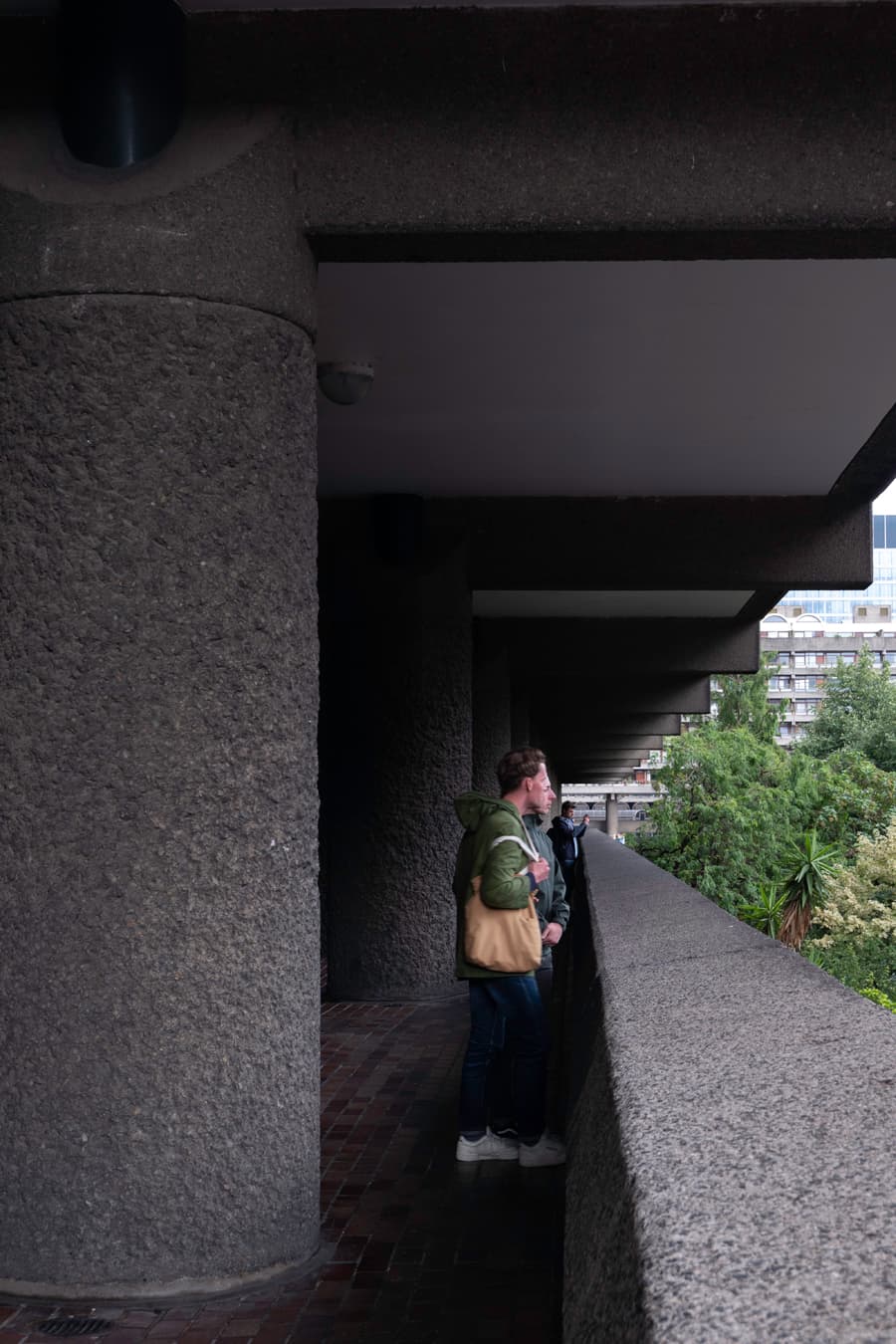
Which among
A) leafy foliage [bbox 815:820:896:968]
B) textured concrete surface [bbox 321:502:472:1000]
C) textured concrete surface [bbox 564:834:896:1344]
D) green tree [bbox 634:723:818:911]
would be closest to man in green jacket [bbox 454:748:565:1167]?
textured concrete surface [bbox 564:834:896:1344]

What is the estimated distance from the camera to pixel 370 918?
35.0 feet

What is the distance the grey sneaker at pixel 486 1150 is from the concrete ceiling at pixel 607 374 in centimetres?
358

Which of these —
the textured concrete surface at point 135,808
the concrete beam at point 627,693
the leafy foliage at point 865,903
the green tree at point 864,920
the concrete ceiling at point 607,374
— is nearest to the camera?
the textured concrete surface at point 135,808

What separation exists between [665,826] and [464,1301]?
30.3m

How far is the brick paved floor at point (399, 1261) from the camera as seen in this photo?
3996mm

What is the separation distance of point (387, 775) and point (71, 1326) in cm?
687

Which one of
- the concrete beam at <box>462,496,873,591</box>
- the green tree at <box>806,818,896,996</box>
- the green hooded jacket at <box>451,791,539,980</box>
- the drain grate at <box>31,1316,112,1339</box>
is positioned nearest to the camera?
the drain grate at <box>31,1316,112,1339</box>

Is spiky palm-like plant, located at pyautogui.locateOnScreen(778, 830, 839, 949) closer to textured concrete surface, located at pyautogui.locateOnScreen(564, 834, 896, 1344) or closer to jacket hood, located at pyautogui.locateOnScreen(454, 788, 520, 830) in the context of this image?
jacket hood, located at pyautogui.locateOnScreen(454, 788, 520, 830)

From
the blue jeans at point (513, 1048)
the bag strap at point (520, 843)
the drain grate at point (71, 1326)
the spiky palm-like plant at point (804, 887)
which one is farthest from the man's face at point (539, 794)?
the spiky palm-like plant at point (804, 887)

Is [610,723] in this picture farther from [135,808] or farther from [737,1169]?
[737,1169]

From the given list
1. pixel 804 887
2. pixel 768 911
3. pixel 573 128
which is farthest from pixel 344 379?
pixel 804 887

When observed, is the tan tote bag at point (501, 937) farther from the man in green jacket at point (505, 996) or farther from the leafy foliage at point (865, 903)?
the leafy foliage at point (865, 903)

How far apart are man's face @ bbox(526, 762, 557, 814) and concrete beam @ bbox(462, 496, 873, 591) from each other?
581 cm

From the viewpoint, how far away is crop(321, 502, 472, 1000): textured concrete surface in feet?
35.1
